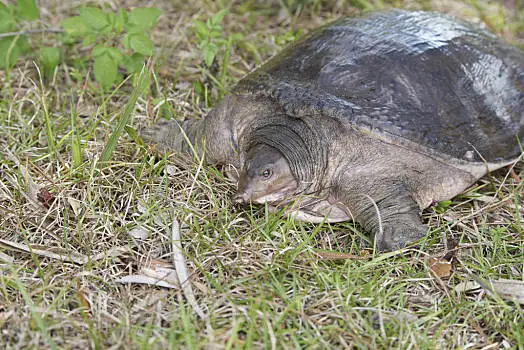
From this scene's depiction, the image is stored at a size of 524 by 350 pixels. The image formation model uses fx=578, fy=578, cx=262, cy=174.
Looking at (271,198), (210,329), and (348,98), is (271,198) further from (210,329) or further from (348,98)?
(210,329)

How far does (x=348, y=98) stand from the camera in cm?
279

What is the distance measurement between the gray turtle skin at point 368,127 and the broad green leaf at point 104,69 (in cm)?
37

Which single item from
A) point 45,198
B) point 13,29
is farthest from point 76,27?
point 45,198

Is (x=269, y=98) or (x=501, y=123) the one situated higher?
(x=269, y=98)

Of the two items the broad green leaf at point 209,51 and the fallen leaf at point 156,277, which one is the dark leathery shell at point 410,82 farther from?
the fallen leaf at point 156,277

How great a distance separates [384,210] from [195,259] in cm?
92

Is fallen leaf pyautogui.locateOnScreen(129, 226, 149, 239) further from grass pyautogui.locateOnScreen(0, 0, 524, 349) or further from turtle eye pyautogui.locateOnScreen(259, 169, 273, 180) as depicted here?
turtle eye pyautogui.locateOnScreen(259, 169, 273, 180)

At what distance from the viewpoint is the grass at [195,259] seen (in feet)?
6.94

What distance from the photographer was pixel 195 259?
2.46 meters

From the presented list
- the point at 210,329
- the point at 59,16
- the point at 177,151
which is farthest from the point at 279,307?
the point at 59,16

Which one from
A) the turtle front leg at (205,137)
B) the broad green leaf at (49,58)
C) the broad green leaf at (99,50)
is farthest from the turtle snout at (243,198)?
the broad green leaf at (49,58)

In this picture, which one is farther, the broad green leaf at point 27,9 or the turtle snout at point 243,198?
the broad green leaf at point 27,9

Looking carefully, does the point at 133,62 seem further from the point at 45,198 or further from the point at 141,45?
the point at 45,198

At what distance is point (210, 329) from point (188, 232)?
0.61m
